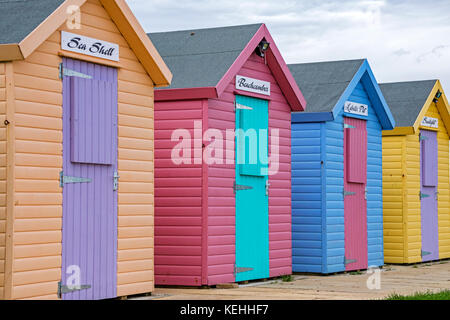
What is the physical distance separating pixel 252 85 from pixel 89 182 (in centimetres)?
376

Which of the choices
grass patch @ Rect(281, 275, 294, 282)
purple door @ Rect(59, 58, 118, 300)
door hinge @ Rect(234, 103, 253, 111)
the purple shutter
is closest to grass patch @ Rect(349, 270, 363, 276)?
grass patch @ Rect(281, 275, 294, 282)

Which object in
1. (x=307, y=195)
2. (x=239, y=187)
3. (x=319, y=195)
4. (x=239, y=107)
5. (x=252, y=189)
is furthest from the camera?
(x=307, y=195)

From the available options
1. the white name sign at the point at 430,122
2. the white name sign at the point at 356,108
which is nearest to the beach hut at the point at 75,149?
the white name sign at the point at 356,108

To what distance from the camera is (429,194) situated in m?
17.2

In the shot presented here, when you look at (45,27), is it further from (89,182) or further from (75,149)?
(89,182)

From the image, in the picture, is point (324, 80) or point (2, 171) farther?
point (324, 80)

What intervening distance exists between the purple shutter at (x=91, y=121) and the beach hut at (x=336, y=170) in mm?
4935

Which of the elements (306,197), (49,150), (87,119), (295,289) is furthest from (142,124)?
(306,197)

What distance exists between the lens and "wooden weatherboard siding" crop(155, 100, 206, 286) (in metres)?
11.2

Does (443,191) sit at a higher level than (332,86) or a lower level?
lower

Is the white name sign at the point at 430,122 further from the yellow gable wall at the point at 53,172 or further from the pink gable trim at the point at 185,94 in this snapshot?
the yellow gable wall at the point at 53,172

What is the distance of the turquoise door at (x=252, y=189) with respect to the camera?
11844mm

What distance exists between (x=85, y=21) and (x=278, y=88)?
4.36m

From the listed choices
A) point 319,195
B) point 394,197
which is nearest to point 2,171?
point 319,195
